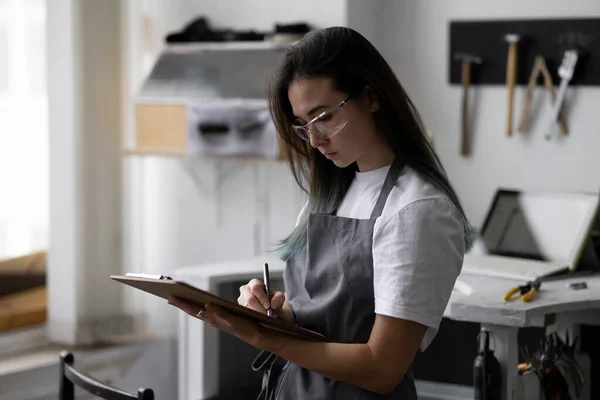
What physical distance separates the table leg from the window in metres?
2.24

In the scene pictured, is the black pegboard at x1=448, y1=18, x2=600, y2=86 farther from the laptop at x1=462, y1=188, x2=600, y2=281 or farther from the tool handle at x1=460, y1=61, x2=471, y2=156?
the laptop at x1=462, y1=188, x2=600, y2=281

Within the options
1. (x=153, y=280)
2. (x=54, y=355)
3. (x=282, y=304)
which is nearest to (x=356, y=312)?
(x=282, y=304)

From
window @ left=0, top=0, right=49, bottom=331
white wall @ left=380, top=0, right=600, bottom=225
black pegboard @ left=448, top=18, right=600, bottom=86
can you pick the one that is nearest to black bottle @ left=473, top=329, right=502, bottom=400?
white wall @ left=380, top=0, right=600, bottom=225

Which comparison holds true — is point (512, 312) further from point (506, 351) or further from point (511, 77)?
point (511, 77)

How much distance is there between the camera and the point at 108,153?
13.0ft

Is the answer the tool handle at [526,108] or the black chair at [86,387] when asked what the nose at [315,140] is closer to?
the black chair at [86,387]

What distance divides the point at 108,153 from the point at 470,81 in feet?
5.02

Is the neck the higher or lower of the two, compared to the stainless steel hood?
lower

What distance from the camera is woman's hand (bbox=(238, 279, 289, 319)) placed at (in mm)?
1901

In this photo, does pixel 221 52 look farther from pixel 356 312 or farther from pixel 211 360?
pixel 356 312

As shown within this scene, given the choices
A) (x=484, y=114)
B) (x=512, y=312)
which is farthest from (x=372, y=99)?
(x=484, y=114)

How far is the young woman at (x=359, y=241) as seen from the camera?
1.64 m

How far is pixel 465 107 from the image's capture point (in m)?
3.50

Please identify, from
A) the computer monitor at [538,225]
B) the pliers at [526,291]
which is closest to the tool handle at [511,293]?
the pliers at [526,291]
